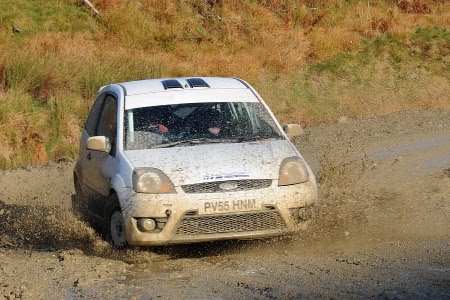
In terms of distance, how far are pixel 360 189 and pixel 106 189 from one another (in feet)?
13.7

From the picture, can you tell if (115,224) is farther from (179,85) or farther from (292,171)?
(179,85)

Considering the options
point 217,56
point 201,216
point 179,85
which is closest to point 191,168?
point 201,216

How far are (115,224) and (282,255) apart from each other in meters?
1.39

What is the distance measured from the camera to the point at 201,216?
8.23m

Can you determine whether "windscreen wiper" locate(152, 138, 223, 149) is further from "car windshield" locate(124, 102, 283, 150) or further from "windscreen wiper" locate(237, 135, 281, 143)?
"windscreen wiper" locate(237, 135, 281, 143)

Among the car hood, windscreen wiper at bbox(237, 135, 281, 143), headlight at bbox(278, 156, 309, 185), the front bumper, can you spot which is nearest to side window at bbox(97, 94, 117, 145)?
the car hood

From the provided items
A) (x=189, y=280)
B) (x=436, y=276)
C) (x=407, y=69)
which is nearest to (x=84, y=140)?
(x=189, y=280)

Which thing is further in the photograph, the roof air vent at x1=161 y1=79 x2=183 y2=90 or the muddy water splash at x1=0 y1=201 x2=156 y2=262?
the roof air vent at x1=161 y1=79 x2=183 y2=90

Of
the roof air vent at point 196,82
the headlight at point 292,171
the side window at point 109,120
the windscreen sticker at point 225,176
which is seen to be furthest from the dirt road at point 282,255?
the roof air vent at point 196,82

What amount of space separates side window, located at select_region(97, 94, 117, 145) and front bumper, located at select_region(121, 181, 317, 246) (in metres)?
1.24

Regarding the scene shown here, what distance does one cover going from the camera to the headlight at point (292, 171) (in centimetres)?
856

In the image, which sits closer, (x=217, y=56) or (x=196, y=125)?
(x=196, y=125)

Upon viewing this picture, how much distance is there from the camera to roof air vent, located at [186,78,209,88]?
991cm

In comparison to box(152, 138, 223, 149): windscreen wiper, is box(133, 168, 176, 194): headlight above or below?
below
